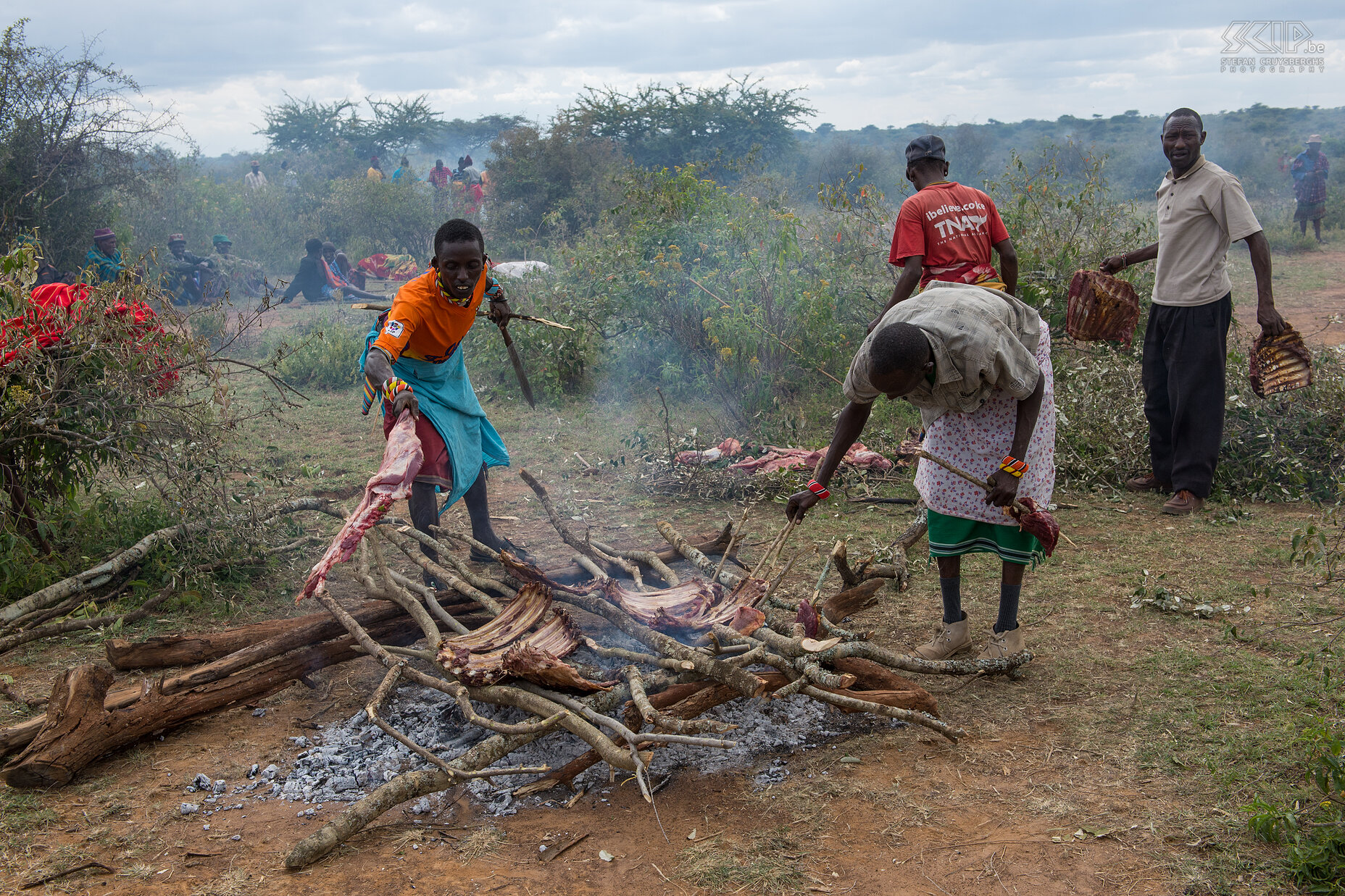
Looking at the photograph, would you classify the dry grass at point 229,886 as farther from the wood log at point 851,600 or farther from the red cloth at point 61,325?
the red cloth at point 61,325

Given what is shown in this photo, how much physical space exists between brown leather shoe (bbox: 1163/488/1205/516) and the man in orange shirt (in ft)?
11.2

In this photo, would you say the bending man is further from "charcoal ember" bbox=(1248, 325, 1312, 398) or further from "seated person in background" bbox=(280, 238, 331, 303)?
"seated person in background" bbox=(280, 238, 331, 303)

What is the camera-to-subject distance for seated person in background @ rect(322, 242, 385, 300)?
13.9 m

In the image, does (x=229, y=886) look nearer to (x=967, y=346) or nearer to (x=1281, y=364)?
(x=967, y=346)

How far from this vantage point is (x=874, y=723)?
282 centimetres

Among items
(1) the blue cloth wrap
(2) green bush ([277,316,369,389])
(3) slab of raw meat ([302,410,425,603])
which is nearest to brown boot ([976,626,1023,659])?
(3) slab of raw meat ([302,410,425,603])

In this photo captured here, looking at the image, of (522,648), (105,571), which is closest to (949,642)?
(522,648)

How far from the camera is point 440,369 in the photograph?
379 cm

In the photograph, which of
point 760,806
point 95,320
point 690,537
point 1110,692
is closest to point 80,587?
point 95,320

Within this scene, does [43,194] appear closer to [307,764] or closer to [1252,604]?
[307,764]

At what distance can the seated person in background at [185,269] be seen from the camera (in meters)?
12.2

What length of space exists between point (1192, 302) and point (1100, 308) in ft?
1.61

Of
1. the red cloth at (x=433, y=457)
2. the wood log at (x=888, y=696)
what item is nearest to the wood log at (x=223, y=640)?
the red cloth at (x=433, y=457)

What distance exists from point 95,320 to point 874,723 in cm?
354
